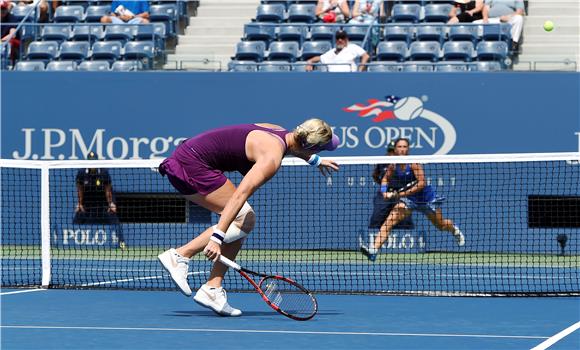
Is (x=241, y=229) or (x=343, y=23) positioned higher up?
(x=343, y=23)

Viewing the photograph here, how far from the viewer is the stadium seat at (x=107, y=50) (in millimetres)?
17484

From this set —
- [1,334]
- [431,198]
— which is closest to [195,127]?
[431,198]

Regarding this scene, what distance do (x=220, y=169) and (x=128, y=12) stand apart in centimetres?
1084

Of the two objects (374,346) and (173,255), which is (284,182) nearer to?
(173,255)

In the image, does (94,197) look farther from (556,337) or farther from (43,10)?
(556,337)

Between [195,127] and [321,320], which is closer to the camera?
[321,320]

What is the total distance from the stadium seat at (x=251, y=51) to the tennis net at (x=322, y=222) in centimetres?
203

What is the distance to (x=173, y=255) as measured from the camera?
26.8 ft

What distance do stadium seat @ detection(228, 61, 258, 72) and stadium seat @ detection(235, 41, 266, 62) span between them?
387 mm

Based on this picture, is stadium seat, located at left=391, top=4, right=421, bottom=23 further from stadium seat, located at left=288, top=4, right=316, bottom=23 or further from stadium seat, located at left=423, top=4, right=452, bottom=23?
stadium seat, located at left=288, top=4, right=316, bottom=23

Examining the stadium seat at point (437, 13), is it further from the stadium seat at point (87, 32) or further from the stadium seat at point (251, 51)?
the stadium seat at point (87, 32)

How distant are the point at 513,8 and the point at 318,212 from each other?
446 cm

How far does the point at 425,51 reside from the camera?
1647 centimetres

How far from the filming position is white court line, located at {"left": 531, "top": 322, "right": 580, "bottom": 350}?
270 inches
